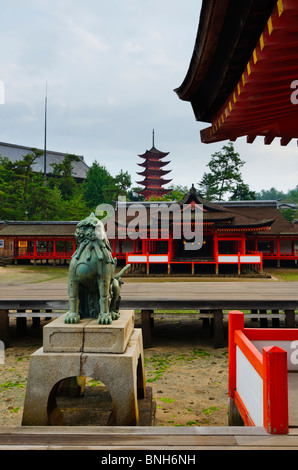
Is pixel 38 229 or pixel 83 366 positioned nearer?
pixel 83 366

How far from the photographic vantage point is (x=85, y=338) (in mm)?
3055

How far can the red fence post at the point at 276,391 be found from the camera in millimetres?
2213

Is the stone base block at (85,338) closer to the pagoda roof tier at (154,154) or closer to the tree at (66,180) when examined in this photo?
the tree at (66,180)

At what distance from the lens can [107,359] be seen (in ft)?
9.70

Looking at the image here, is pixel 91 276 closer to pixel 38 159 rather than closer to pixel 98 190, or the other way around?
pixel 98 190

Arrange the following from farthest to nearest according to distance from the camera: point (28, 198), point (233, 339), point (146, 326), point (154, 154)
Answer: point (154, 154)
point (28, 198)
point (146, 326)
point (233, 339)

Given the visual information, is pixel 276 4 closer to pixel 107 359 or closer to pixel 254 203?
pixel 107 359

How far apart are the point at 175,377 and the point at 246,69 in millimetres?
4610

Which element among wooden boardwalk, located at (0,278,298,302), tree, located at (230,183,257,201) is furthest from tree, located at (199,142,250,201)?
wooden boardwalk, located at (0,278,298,302)

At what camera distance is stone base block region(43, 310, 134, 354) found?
9.89ft

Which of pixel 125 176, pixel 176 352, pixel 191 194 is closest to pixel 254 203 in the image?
pixel 191 194

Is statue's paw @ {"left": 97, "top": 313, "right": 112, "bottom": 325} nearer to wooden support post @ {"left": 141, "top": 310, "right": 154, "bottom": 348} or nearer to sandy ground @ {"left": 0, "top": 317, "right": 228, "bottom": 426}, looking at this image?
sandy ground @ {"left": 0, "top": 317, "right": 228, "bottom": 426}

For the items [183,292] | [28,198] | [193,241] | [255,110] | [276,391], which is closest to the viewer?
[276,391]

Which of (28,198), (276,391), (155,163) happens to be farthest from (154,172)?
(276,391)
